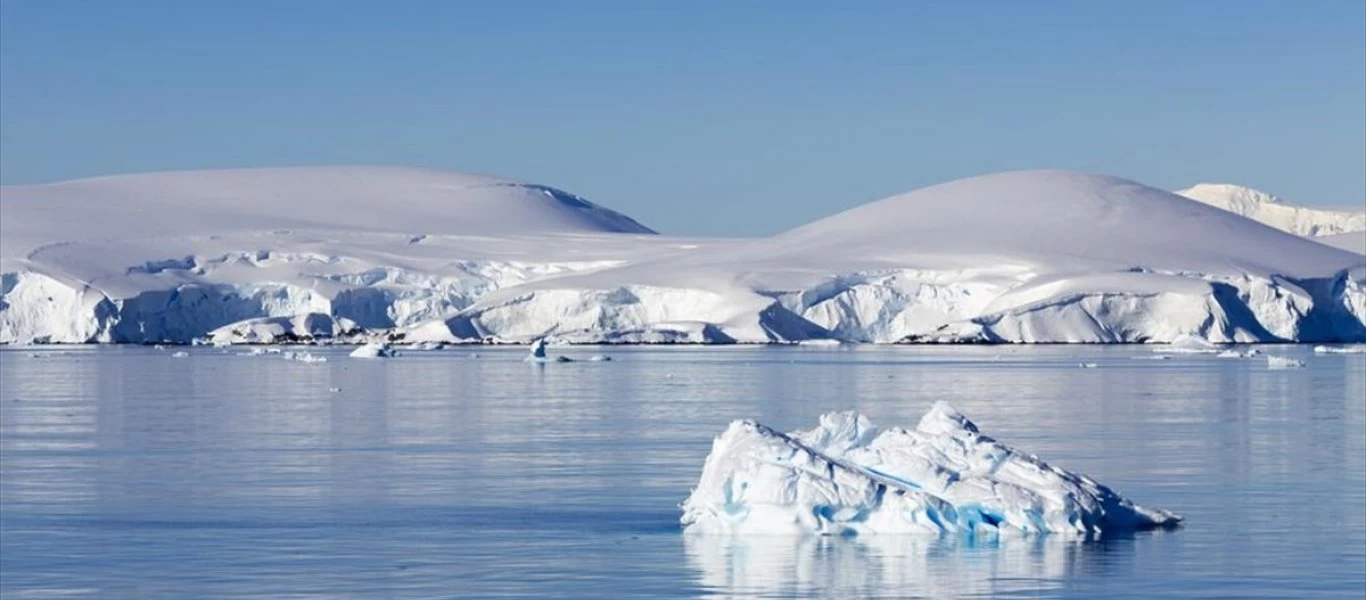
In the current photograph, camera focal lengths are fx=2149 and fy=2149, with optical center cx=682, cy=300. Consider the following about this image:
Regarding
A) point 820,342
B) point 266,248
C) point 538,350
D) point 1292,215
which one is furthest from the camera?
point 1292,215

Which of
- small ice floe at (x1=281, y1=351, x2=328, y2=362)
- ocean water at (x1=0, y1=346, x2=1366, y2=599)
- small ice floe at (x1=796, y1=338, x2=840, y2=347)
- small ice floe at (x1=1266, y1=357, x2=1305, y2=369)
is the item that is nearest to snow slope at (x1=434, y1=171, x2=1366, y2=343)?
small ice floe at (x1=796, y1=338, x2=840, y2=347)

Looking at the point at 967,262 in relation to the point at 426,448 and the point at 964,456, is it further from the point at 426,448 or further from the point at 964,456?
the point at 964,456

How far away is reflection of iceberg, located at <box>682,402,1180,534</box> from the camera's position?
1254 centimetres

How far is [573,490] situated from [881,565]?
15.6 feet

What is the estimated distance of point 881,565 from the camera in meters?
11.4

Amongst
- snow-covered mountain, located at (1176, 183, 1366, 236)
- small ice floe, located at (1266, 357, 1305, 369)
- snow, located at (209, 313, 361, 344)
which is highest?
snow-covered mountain, located at (1176, 183, 1366, 236)

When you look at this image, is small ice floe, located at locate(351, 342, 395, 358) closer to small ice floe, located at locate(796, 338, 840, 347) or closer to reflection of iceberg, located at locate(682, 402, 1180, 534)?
small ice floe, located at locate(796, 338, 840, 347)

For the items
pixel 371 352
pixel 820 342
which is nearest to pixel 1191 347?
pixel 820 342

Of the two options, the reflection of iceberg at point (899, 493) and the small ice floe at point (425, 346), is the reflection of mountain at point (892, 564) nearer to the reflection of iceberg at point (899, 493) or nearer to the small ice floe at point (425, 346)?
the reflection of iceberg at point (899, 493)

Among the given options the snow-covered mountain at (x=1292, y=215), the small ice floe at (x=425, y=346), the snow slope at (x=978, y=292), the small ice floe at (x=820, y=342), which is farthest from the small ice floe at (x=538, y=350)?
the snow-covered mountain at (x=1292, y=215)

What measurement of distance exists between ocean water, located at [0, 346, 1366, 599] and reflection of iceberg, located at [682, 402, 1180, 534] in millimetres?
256

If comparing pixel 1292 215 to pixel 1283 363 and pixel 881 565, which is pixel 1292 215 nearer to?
pixel 1283 363

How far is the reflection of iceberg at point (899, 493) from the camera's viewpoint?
41.1 feet

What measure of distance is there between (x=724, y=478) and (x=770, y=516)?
0.36 m
